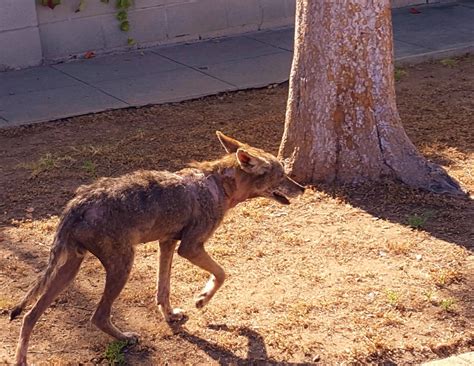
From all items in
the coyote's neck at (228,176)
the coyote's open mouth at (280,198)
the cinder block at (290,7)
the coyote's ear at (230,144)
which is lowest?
the cinder block at (290,7)

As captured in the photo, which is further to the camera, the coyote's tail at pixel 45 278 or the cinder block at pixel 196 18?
the cinder block at pixel 196 18

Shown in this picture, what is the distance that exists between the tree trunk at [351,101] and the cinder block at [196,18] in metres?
4.91

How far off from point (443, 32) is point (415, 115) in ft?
12.2

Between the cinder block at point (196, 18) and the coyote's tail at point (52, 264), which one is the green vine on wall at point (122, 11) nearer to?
the cinder block at point (196, 18)

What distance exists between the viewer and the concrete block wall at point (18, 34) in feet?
38.1

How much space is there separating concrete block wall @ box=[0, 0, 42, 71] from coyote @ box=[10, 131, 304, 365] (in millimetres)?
6370

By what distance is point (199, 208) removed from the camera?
569 cm

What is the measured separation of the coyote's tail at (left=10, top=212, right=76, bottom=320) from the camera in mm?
5270

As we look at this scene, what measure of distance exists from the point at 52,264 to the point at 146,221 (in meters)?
0.57

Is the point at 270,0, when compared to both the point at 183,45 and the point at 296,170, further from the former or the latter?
the point at 296,170

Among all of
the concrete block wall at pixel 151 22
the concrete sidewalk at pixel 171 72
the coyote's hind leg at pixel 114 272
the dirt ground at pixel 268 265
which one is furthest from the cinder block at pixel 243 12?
the coyote's hind leg at pixel 114 272

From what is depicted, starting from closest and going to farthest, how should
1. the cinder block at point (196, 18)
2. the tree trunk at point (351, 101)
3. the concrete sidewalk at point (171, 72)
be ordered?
1. the tree trunk at point (351, 101)
2. the concrete sidewalk at point (171, 72)
3. the cinder block at point (196, 18)

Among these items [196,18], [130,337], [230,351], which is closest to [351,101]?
[230,351]

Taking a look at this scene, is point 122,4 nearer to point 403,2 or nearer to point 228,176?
point 403,2
